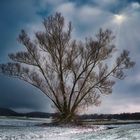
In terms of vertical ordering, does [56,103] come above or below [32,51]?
below

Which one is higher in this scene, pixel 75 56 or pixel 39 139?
pixel 75 56

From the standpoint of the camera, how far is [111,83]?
4081cm

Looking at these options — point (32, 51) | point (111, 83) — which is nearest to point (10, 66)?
point (32, 51)

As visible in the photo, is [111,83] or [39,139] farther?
[111,83]

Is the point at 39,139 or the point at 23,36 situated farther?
the point at 23,36

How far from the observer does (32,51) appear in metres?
40.6

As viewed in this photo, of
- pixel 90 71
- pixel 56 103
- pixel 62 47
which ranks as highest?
pixel 62 47

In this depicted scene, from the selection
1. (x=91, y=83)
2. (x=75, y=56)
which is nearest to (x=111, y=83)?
(x=91, y=83)

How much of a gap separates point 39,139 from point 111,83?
2079cm

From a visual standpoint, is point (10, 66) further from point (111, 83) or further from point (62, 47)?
point (111, 83)

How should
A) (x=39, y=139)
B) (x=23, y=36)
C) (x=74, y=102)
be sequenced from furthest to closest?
1. (x=23, y=36)
2. (x=74, y=102)
3. (x=39, y=139)

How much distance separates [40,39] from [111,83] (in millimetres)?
9068

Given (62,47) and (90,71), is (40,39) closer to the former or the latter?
(62,47)

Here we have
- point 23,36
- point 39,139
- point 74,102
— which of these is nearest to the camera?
point 39,139
